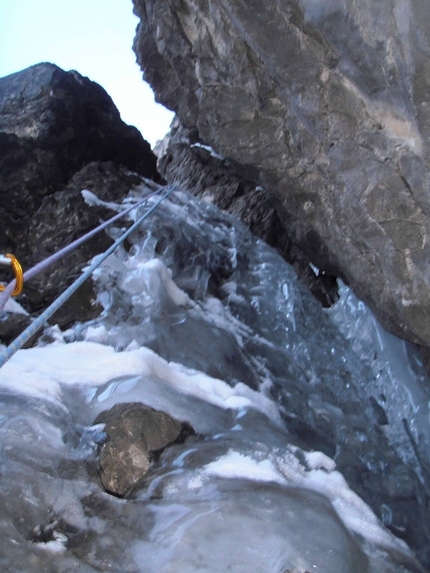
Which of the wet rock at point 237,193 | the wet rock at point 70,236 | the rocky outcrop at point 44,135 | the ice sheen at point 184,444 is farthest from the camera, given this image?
the wet rock at point 237,193

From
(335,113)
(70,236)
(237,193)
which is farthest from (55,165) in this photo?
(335,113)

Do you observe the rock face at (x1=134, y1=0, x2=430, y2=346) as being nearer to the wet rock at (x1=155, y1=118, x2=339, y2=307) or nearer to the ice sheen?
the ice sheen

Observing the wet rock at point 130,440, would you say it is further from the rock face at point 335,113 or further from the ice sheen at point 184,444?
the rock face at point 335,113

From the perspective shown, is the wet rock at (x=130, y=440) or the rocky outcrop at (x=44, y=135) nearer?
Answer: the wet rock at (x=130, y=440)

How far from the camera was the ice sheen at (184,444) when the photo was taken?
7.52ft

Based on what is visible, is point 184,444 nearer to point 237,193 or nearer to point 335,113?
point 335,113

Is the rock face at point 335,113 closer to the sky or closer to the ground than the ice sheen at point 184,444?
closer to the sky

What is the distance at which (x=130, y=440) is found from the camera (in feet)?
9.97

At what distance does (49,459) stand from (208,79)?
455cm

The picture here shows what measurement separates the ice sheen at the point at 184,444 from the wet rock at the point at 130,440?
0.08 meters

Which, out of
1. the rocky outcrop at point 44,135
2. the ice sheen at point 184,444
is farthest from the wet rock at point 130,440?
the rocky outcrop at point 44,135

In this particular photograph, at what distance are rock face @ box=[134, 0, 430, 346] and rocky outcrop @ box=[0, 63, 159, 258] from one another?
6.00ft

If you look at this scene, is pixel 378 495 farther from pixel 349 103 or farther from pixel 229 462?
pixel 349 103

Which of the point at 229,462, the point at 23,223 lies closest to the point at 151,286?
the point at 23,223
